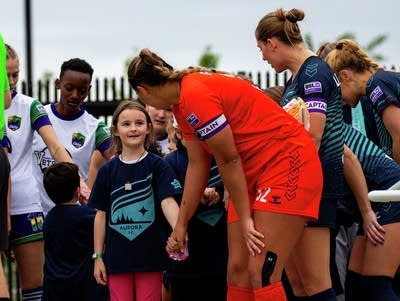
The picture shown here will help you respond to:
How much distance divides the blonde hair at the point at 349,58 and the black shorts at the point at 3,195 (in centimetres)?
228

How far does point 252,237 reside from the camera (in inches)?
253

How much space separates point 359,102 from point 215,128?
7.39 ft

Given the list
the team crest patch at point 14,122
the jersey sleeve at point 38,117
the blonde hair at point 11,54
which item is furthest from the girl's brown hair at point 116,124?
the blonde hair at point 11,54

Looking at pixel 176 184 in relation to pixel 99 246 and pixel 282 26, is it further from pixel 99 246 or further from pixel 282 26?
pixel 282 26

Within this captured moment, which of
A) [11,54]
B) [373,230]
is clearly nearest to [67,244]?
[11,54]

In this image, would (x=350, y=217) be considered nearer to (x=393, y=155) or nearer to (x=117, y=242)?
(x=393, y=155)

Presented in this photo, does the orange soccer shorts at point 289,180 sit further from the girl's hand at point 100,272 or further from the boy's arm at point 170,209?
the girl's hand at point 100,272

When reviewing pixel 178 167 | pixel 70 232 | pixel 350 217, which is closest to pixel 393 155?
pixel 350 217

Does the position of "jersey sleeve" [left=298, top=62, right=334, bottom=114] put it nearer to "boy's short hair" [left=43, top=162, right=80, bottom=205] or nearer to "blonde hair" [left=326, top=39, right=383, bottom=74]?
"blonde hair" [left=326, top=39, right=383, bottom=74]

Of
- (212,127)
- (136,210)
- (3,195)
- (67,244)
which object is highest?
(212,127)

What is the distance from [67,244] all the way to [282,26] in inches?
88.5

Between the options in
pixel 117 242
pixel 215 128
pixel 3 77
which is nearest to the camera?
pixel 215 128

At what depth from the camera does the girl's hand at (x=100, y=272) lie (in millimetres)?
7816

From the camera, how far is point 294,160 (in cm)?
651
